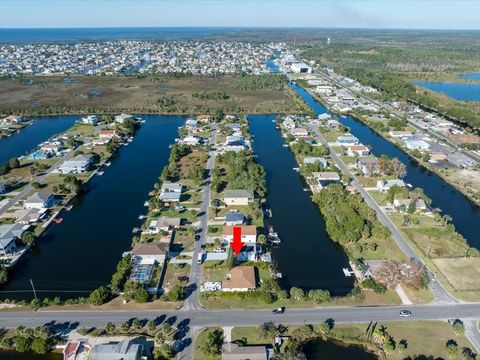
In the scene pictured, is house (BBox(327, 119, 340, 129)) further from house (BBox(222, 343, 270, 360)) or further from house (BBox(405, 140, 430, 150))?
house (BBox(222, 343, 270, 360))

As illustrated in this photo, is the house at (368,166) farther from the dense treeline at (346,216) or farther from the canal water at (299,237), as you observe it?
the canal water at (299,237)

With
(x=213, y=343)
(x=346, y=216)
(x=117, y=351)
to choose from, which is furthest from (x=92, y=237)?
(x=346, y=216)

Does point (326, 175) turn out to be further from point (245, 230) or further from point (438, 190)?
point (245, 230)

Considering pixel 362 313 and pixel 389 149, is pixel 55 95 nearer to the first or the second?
pixel 389 149

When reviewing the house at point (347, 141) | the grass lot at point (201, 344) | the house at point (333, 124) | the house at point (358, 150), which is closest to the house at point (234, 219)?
the grass lot at point (201, 344)

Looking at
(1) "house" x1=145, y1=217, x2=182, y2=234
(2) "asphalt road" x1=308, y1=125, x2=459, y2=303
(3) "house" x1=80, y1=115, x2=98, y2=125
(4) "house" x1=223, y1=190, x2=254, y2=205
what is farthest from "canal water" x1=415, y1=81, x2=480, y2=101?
(1) "house" x1=145, y1=217, x2=182, y2=234
